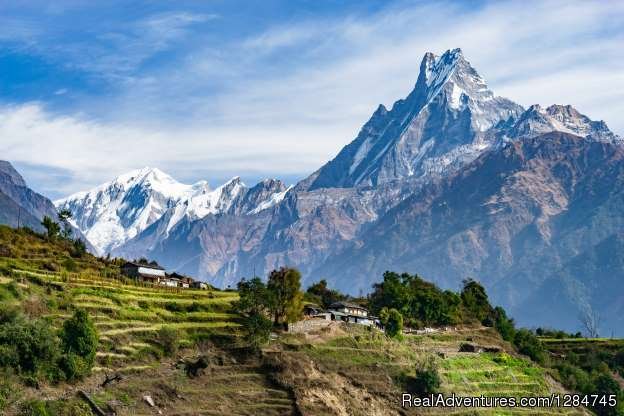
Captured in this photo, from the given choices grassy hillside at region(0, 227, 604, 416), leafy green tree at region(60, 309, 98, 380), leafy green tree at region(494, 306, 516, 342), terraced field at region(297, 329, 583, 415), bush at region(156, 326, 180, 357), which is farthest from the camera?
leafy green tree at region(494, 306, 516, 342)

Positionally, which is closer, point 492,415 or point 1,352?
point 1,352

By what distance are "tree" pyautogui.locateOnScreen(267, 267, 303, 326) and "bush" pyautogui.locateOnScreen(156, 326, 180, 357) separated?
17306mm

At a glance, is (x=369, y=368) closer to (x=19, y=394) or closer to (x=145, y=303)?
(x=145, y=303)

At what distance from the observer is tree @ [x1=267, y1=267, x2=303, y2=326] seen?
114438 millimetres

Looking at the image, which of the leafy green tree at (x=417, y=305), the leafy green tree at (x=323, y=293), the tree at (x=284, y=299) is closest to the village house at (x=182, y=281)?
the leafy green tree at (x=323, y=293)

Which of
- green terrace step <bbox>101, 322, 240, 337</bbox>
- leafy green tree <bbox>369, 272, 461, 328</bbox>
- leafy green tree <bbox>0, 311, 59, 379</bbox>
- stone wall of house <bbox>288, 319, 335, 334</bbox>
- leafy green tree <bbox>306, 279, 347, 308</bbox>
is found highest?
leafy green tree <bbox>306, 279, 347, 308</bbox>

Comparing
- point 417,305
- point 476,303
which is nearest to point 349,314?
point 417,305

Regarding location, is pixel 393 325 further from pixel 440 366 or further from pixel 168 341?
pixel 168 341

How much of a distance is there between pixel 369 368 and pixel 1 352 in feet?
148

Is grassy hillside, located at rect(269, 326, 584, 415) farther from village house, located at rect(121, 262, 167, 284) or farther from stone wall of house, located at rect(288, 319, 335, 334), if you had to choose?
village house, located at rect(121, 262, 167, 284)

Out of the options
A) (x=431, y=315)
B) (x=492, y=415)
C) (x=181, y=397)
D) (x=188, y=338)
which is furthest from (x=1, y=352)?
(x=431, y=315)

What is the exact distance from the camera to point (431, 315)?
151625 millimetres

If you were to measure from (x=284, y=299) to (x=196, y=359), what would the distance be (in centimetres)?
2051

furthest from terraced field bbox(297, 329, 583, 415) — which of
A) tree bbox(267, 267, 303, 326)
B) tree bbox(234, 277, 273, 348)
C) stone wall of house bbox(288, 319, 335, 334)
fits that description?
tree bbox(267, 267, 303, 326)
